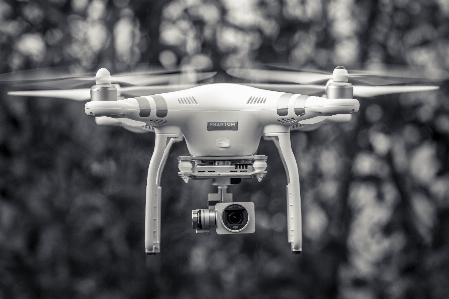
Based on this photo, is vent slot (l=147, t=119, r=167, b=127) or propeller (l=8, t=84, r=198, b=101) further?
propeller (l=8, t=84, r=198, b=101)

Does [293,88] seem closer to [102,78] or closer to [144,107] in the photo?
[144,107]

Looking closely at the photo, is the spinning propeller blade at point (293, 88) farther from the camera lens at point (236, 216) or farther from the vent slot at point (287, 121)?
the camera lens at point (236, 216)

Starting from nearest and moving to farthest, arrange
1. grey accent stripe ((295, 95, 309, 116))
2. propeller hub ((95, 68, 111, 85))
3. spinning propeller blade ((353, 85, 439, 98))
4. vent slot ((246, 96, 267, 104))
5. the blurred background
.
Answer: propeller hub ((95, 68, 111, 85)) < grey accent stripe ((295, 95, 309, 116)) < vent slot ((246, 96, 267, 104)) < spinning propeller blade ((353, 85, 439, 98)) < the blurred background

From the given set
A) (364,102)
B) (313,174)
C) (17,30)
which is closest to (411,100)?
(364,102)

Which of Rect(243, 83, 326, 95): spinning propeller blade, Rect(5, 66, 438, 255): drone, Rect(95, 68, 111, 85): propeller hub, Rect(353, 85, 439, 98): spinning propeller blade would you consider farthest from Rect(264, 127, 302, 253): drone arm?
Rect(95, 68, 111, 85): propeller hub

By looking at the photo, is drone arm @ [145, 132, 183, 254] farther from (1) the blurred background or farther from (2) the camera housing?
(1) the blurred background

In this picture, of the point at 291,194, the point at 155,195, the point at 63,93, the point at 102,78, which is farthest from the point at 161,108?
Result: the point at 291,194
